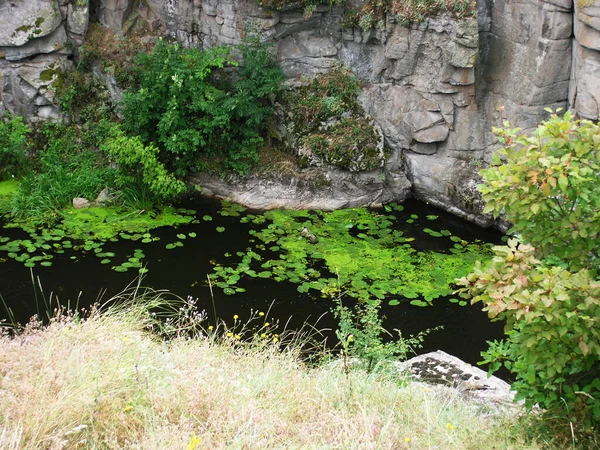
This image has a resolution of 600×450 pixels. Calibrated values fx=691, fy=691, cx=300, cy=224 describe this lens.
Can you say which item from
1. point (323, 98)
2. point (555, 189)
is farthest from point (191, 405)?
point (323, 98)

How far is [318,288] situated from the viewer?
878 centimetres

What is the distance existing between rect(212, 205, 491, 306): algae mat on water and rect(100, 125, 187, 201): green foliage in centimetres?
128

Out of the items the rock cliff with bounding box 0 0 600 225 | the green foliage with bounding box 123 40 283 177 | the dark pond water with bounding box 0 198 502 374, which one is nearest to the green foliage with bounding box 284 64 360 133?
the rock cliff with bounding box 0 0 600 225

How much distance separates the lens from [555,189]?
13.2 ft

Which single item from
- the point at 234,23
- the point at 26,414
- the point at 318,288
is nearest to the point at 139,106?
the point at 234,23

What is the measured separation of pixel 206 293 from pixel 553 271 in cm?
562

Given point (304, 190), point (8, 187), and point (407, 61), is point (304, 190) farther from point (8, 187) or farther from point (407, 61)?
point (8, 187)

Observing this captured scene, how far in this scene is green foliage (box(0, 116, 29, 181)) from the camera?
1105 centimetres

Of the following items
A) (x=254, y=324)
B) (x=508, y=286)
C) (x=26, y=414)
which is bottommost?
(x=254, y=324)

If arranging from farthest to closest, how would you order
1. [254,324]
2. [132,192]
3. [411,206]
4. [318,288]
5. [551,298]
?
[411,206], [132,192], [318,288], [254,324], [551,298]

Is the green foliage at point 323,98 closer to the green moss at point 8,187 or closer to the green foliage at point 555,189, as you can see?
the green moss at point 8,187

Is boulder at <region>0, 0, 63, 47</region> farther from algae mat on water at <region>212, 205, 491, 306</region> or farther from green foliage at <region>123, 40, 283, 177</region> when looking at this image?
algae mat on water at <region>212, 205, 491, 306</region>

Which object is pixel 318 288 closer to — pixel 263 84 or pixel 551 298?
pixel 263 84

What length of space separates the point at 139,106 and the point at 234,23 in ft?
7.01
